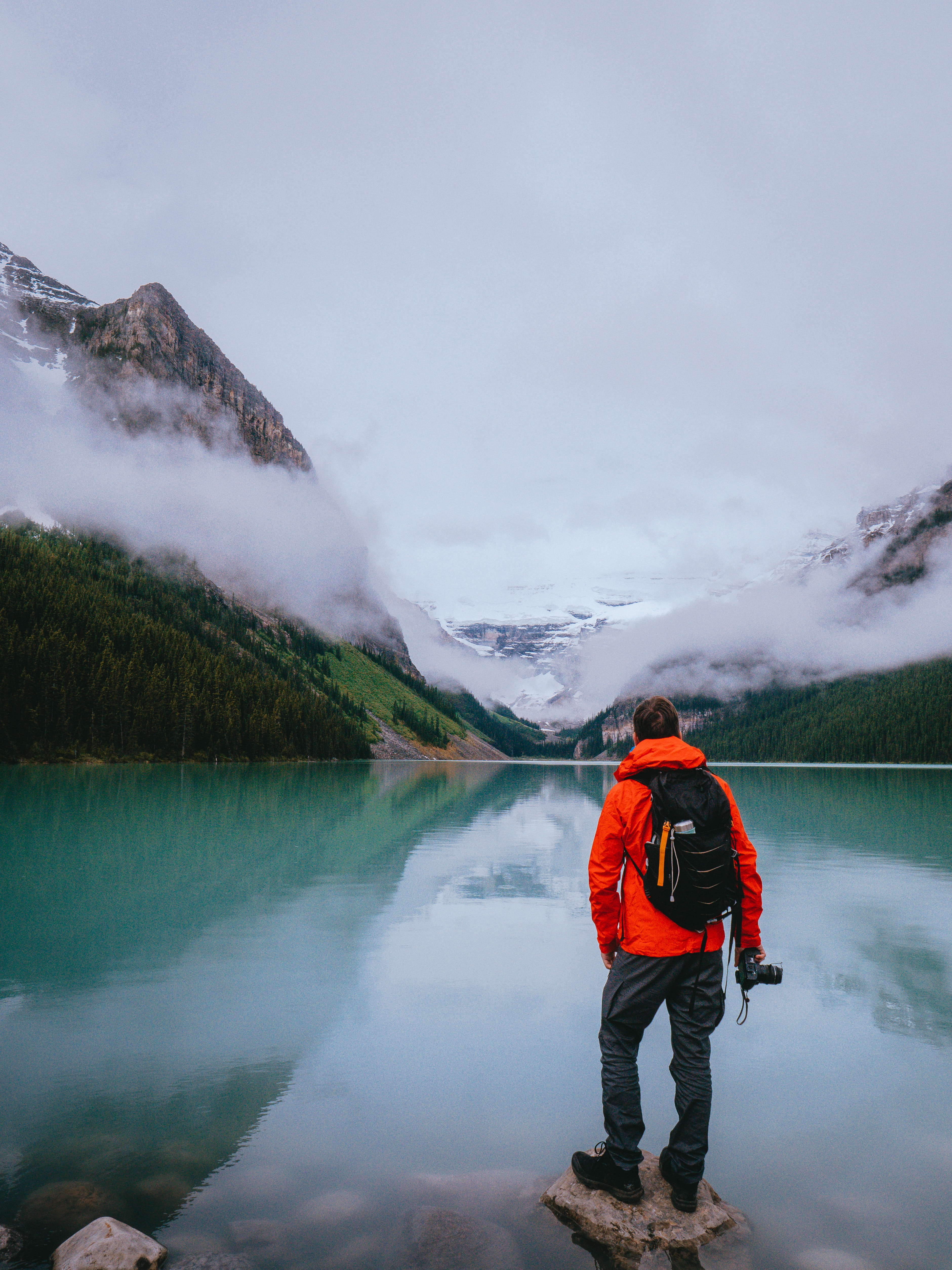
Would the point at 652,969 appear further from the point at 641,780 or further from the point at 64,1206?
the point at 64,1206

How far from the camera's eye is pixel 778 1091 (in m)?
7.43

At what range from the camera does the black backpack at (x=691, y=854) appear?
17.1 feet

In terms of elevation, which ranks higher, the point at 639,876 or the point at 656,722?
the point at 656,722

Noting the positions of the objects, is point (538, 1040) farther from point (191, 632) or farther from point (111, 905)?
point (191, 632)

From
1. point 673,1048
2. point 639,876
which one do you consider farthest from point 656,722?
point 673,1048

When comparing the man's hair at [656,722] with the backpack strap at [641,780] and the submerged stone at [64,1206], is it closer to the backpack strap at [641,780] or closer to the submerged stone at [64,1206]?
the backpack strap at [641,780]

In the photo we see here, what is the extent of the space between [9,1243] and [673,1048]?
457cm

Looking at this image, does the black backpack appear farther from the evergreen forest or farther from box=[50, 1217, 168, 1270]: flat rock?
the evergreen forest

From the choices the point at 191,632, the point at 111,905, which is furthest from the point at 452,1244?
the point at 191,632

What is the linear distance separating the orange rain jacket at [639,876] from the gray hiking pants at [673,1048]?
A: 0.13 m

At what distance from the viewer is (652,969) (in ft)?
17.6

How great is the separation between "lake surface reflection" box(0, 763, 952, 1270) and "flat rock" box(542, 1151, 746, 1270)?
17 centimetres

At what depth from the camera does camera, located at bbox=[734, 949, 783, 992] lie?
5422 millimetres

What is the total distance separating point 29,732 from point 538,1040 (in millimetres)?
82143
